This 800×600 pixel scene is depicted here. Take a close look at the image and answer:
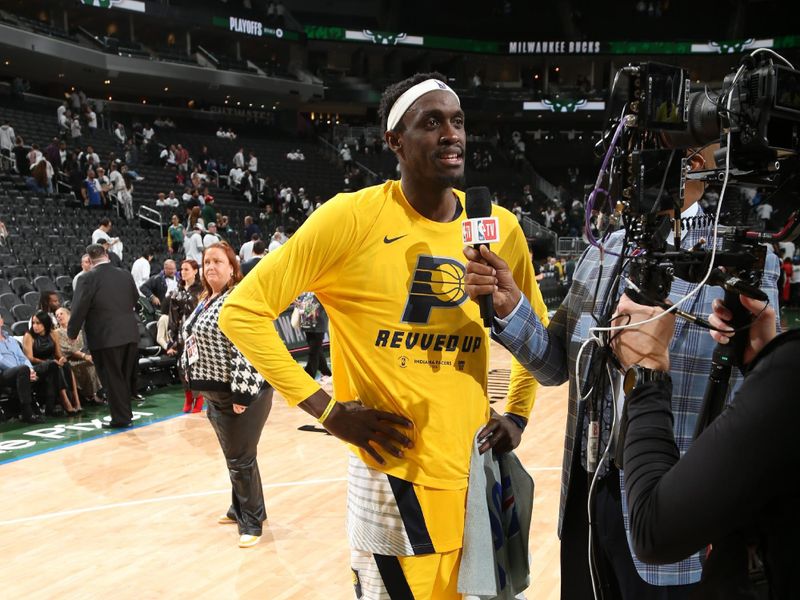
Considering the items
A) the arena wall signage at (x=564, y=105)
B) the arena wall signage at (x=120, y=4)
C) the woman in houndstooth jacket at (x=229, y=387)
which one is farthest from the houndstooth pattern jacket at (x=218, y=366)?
the arena wall signage at (x=564, y=105)

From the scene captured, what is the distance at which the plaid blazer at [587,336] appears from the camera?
175 cm

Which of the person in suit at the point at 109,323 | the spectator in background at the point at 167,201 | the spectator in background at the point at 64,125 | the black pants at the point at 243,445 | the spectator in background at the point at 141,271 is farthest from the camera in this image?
the spectator in background at the point at 64,125

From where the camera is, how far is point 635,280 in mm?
1419

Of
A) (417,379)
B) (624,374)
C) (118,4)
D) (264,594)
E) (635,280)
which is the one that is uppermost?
(118,4)

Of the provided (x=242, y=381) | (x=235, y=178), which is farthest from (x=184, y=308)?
(x=235, y=178)

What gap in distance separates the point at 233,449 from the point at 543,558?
184 cm

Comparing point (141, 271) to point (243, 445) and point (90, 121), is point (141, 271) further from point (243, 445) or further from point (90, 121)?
point (90, 121)

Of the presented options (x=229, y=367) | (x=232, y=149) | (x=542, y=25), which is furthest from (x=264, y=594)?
(x=542, y=25)

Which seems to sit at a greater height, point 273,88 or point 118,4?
point 118,4

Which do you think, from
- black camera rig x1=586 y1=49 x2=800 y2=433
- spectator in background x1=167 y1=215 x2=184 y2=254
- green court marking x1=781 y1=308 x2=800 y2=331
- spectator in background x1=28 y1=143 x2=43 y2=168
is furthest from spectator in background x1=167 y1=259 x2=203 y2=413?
green court marking x1=781 y1=308 x2=800 y2=331

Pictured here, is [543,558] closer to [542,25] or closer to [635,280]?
[635,280]

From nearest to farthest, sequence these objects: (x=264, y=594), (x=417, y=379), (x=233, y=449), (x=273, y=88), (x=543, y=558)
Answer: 1. (x=417, y=379)
2. (x=264, y=594)
3. (x=543, y=558)
4. (x=233, y=449)
5. (x=273, y=88)

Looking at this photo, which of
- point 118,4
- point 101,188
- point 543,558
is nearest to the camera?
point 543,558

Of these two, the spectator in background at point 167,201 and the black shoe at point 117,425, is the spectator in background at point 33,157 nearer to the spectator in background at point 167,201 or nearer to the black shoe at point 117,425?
the spectator in background at point 167,201
